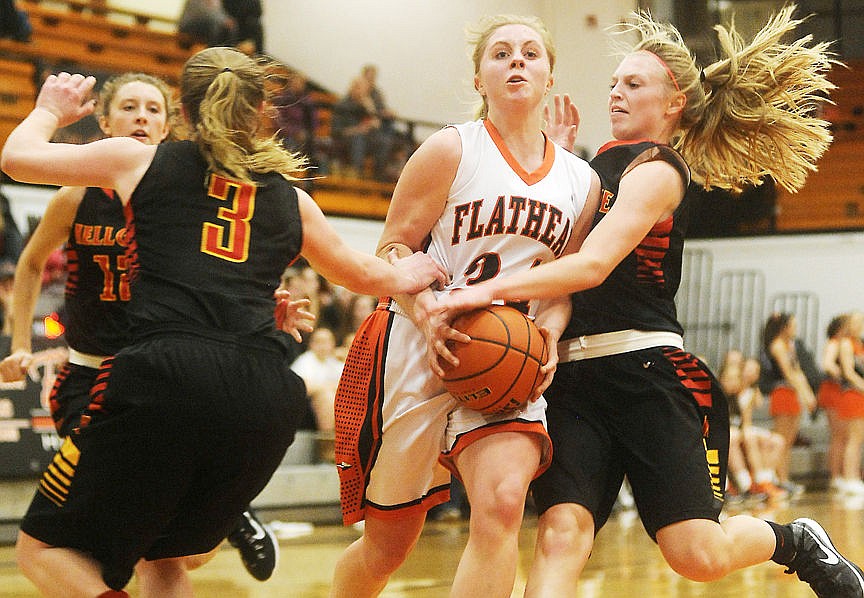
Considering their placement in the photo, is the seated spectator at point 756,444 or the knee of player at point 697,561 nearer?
the knee of player at point 697,561

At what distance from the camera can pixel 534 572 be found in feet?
10.0

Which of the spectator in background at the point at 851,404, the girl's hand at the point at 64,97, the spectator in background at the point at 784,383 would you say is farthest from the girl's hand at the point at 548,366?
the spectator in background at the point at 851,404

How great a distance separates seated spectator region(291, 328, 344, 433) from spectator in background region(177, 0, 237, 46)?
15.6ft

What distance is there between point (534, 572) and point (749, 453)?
7.62m

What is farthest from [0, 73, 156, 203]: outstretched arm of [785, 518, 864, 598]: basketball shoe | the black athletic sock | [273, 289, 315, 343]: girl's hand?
[785, 518, 864, 598]: basketball shoe

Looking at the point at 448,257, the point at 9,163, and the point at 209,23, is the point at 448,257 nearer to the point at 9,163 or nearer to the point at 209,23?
the point at 9,163

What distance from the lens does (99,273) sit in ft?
12.6

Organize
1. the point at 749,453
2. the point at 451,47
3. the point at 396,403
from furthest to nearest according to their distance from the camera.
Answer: the point at 451,47, the point at 749,453, the point at 396,403

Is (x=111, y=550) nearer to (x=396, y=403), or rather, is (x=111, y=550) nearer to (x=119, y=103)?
(x=396, y=403)

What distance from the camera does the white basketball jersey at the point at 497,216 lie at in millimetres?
3254

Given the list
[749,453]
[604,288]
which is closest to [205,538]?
[604,288]

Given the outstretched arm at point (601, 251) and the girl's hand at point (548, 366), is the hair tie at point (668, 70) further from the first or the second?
the girl's hand at point (548, 366)

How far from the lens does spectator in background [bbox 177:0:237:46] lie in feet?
38.8

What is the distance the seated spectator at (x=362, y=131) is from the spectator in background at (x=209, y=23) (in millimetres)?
1453
